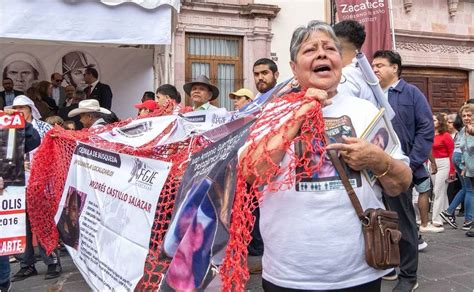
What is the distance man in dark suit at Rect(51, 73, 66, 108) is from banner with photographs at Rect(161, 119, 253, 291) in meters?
6.92

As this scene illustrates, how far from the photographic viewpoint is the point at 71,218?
4.34 metres

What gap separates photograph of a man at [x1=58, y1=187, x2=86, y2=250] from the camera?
167 inches

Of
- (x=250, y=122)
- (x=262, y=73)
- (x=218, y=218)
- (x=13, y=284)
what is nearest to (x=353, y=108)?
(x=250, y=122)

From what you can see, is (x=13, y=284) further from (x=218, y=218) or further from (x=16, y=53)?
(x=16, y=53)

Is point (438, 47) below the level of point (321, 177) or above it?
above

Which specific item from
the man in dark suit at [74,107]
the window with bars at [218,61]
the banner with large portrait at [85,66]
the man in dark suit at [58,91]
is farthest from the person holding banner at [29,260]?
the window with bars at [218,61]

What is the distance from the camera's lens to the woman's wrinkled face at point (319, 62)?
194 centimetres

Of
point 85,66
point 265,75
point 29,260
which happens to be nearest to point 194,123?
point 265,75

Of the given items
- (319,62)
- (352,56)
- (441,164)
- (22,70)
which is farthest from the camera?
(22,70)

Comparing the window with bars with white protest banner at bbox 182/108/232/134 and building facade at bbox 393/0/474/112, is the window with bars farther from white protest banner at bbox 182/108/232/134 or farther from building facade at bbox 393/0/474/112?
white protest banner at bbox 182/108/232/134

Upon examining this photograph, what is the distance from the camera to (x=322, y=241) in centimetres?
182

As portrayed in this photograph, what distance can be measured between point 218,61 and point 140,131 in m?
7.67

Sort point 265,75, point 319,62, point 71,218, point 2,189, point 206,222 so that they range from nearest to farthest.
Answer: point 319,62 < point 206,222 < point 2,189 < point 71,218 < point 265,75

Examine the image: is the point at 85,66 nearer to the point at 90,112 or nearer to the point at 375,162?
the point at 90,112
